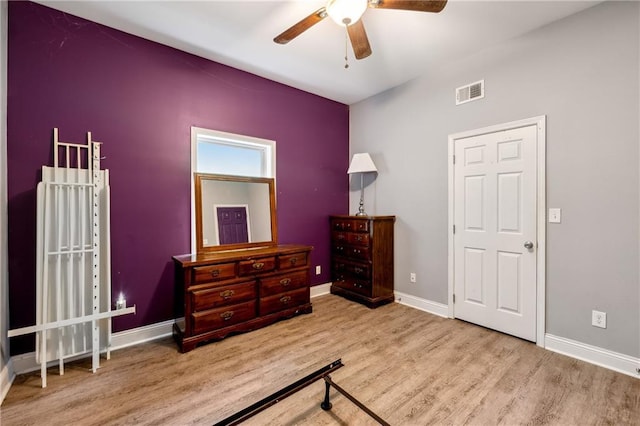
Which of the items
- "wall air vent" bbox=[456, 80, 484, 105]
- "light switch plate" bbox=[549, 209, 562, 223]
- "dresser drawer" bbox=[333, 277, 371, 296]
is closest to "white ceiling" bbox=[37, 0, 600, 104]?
"wall air vent" bbox=[456, 80, 484, 105]

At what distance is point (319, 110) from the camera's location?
3930mm

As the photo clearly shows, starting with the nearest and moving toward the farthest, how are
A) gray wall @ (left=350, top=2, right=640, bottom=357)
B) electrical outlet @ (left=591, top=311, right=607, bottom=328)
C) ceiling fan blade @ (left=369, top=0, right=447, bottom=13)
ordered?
ceiling fan blade @ (left=369, top=0, right=447, bottom=13) → gray wall @ (left=350, top=2, right=640, bottom=357) → electrical outlet @ (left=591, top=311, right=607, bottom=328)

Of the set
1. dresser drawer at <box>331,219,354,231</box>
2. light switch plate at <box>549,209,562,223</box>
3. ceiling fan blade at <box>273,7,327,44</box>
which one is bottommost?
dresser drawer at <box>331,219,354,231</box>

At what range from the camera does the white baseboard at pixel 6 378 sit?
70.7 inches

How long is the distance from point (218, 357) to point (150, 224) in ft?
4.45

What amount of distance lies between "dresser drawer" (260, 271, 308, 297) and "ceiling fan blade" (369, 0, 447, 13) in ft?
8.06

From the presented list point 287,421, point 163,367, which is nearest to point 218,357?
point 163,367

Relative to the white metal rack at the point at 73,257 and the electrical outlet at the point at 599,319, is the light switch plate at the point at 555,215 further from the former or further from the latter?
the white metal rack at the point at 73,257

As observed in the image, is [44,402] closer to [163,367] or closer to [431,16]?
[163,367]

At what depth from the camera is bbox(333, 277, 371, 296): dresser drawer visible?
11.2 ft

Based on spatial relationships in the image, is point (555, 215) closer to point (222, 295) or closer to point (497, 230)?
point (497, 230)

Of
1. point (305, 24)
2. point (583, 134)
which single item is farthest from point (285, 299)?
point (583, 134)

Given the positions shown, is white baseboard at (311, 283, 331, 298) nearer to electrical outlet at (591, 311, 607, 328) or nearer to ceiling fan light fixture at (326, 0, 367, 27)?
electrical outlet at (591, 311, 607, 328)

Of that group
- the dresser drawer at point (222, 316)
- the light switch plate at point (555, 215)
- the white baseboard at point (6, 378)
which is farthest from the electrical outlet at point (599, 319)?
the white baseboard at point (6, 378)
